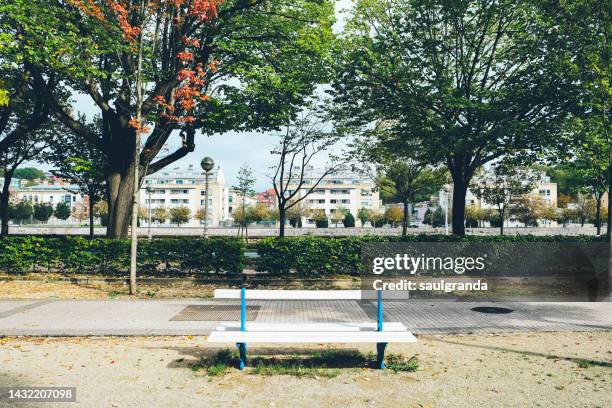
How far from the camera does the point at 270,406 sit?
5023 mm

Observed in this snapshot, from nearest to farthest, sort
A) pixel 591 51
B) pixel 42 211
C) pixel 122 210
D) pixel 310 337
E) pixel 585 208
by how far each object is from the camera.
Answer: pixel 310 337 → pixel 591 51 → pixel 122 210 → pixel 585 208 → pixel 42 211

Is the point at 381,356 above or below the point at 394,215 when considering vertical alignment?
below

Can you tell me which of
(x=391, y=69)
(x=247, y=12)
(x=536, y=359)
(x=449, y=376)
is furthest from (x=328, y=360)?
(x=247, y=12)

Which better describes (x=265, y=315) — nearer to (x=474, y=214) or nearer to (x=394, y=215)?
(x=474, y=214)

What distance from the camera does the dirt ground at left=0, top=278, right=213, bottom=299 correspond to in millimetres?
11859

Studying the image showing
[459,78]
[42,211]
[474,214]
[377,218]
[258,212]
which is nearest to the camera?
[459,78]

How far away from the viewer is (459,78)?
Answer: 17.5 metres

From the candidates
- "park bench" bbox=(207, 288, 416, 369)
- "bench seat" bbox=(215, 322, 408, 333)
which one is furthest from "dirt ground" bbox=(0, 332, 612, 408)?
"bench seat" bbox=(215, 322, 408, 333)

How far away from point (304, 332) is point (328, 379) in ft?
2.29

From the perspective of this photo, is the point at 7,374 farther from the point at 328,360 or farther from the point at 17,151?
the point at 17,151

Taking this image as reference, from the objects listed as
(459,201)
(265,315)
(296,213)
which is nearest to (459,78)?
(459,201)

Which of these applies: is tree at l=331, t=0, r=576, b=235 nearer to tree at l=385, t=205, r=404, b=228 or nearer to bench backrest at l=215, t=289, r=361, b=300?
bench backrest at l=215, t=289, r=361, b=300

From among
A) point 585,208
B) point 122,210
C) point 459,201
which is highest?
point 585,208

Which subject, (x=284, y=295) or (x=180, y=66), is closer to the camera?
(x=284, y=295)
